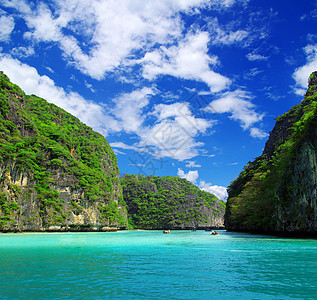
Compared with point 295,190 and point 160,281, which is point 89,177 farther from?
point 160,281

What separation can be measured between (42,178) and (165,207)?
93672 mm

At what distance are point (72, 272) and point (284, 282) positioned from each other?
8168 millimetres

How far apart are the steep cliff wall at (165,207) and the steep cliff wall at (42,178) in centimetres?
4509

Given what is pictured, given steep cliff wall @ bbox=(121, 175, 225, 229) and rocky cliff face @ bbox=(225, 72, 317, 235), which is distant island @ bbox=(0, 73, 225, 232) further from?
rocky cliff face @ bbox=(225, 72, 317, 235)

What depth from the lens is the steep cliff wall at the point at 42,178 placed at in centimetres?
5416

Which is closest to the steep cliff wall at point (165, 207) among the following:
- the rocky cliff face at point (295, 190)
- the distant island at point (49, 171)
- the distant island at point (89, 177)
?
the distant island at point (49, 171)

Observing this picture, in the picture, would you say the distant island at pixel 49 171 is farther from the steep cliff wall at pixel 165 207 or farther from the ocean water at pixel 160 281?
the ocean water at pixel 160 281

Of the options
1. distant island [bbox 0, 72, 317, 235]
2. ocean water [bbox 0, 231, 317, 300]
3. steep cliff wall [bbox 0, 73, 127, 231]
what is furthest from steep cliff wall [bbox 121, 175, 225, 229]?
ocean water [bbox 0, 231, 317, 300]

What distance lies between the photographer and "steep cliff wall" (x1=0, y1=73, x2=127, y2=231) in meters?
54.2

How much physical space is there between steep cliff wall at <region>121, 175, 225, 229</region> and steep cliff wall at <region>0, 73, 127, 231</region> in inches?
1775

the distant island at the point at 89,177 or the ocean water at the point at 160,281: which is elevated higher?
the distant island at the point at 89,177

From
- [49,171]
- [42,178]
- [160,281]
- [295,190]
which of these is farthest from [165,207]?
[160,281]

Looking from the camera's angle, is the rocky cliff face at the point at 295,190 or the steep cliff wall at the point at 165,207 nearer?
the rocky cliff face at the point at 295,190

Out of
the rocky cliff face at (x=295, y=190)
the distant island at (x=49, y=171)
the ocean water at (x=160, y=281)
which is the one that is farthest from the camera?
the distant island at (x=49, y=171)
